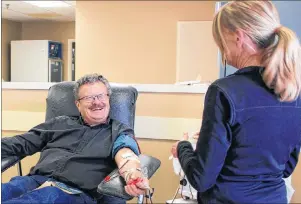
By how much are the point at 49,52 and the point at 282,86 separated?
6.84m

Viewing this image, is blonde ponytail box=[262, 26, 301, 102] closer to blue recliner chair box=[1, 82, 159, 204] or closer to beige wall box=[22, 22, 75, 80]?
blue recliner chair box=[1, 82, 159, 204]

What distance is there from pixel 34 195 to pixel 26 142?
421 mm

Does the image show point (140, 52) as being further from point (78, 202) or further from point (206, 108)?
point (206, 108)

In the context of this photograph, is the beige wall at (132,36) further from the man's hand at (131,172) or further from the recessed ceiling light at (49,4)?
the man's hand at (131,172)

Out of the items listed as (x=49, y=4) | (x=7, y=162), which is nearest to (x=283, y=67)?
(x=7, y=162)

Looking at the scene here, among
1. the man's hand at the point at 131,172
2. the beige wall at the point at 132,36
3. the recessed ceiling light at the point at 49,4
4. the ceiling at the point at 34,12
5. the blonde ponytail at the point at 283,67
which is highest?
the recessed ceiling light at the point at 49,4

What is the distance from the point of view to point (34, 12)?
22.2ft

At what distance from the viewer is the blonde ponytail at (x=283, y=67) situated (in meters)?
1.00

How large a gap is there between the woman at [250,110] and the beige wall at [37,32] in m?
6.91

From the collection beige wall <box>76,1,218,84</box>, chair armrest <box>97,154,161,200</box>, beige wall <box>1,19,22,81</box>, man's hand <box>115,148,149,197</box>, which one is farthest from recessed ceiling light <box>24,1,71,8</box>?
chair armrest <box>97,154,161,200</box>

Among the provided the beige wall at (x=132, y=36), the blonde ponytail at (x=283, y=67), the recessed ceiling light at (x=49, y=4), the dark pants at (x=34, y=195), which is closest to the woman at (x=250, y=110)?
the blonde ponytail at (x=283, y=67)

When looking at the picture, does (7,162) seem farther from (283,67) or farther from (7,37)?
(7,37)

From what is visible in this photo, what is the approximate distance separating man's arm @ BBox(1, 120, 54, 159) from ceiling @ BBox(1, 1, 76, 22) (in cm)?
416

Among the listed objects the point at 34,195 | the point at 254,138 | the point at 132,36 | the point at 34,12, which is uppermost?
the point at 34,12
